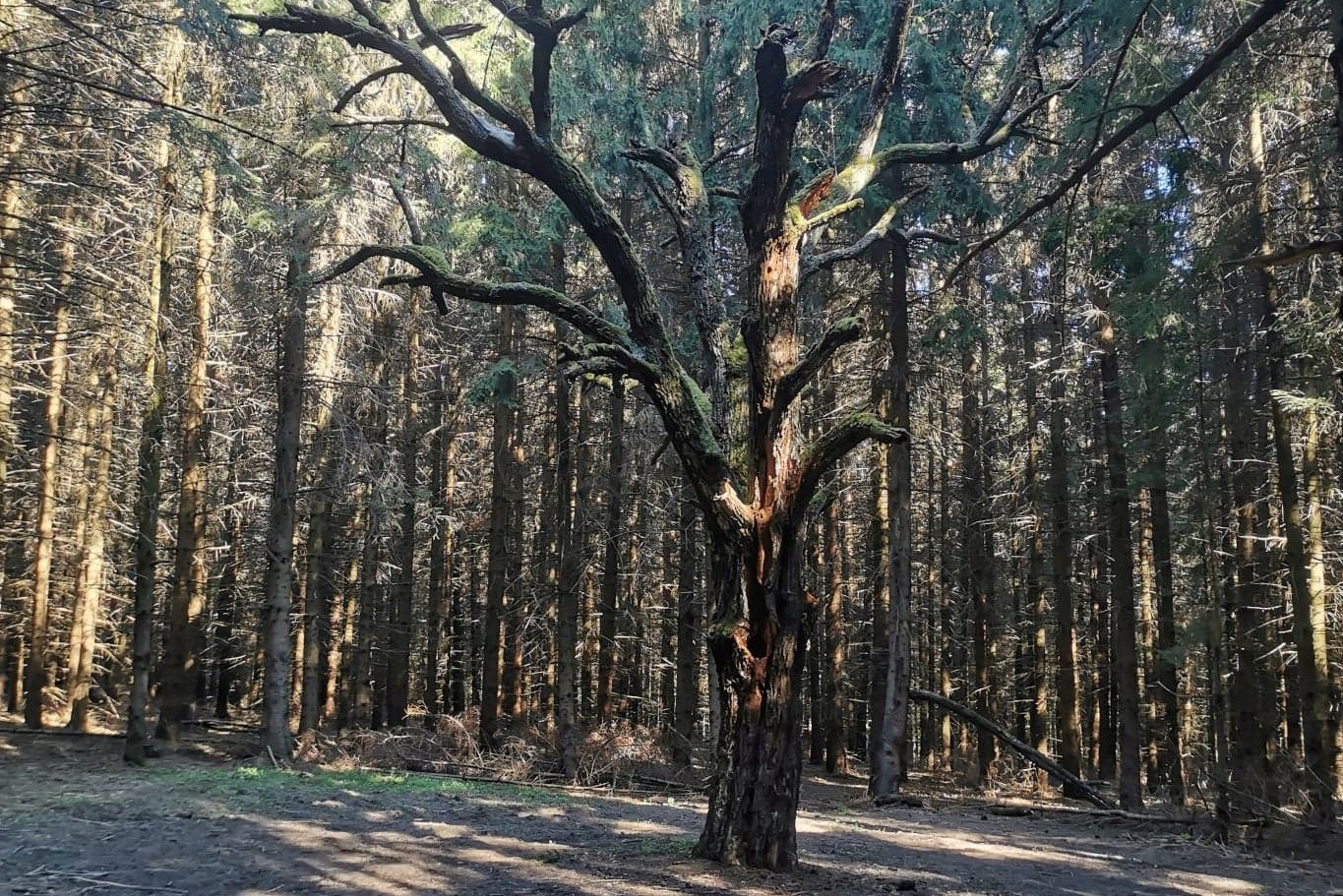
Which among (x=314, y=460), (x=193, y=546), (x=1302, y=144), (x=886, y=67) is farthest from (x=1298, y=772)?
(x=314, y=460)

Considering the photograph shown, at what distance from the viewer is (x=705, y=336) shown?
25.3ft

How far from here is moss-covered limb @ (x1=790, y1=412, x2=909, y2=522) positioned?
6.04 meters

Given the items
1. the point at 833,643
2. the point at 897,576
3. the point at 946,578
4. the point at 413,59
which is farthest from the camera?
the point at 946,578

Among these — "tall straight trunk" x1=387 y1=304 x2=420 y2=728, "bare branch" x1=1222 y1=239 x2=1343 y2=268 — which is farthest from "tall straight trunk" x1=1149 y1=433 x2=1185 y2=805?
"tall straight trunk" x1=387 y1=304 x2=420 y2=728

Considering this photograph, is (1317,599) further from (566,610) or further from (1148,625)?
→ (1148,625)

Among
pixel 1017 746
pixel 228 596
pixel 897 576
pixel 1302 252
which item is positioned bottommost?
pixel 1017 746

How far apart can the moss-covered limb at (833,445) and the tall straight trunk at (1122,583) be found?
8877mm

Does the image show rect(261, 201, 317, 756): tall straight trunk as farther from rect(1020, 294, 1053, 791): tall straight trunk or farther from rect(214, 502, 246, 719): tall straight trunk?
rect(1020, 294, 1053, 791): tall straight trunk

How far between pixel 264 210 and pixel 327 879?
9.46m

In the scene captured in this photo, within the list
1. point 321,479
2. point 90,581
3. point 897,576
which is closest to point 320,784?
point 321,479

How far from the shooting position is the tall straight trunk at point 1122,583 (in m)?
12.9

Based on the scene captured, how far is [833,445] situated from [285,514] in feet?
32.9

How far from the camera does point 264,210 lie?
1234cm

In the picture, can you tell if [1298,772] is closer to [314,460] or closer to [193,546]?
[193,546]
